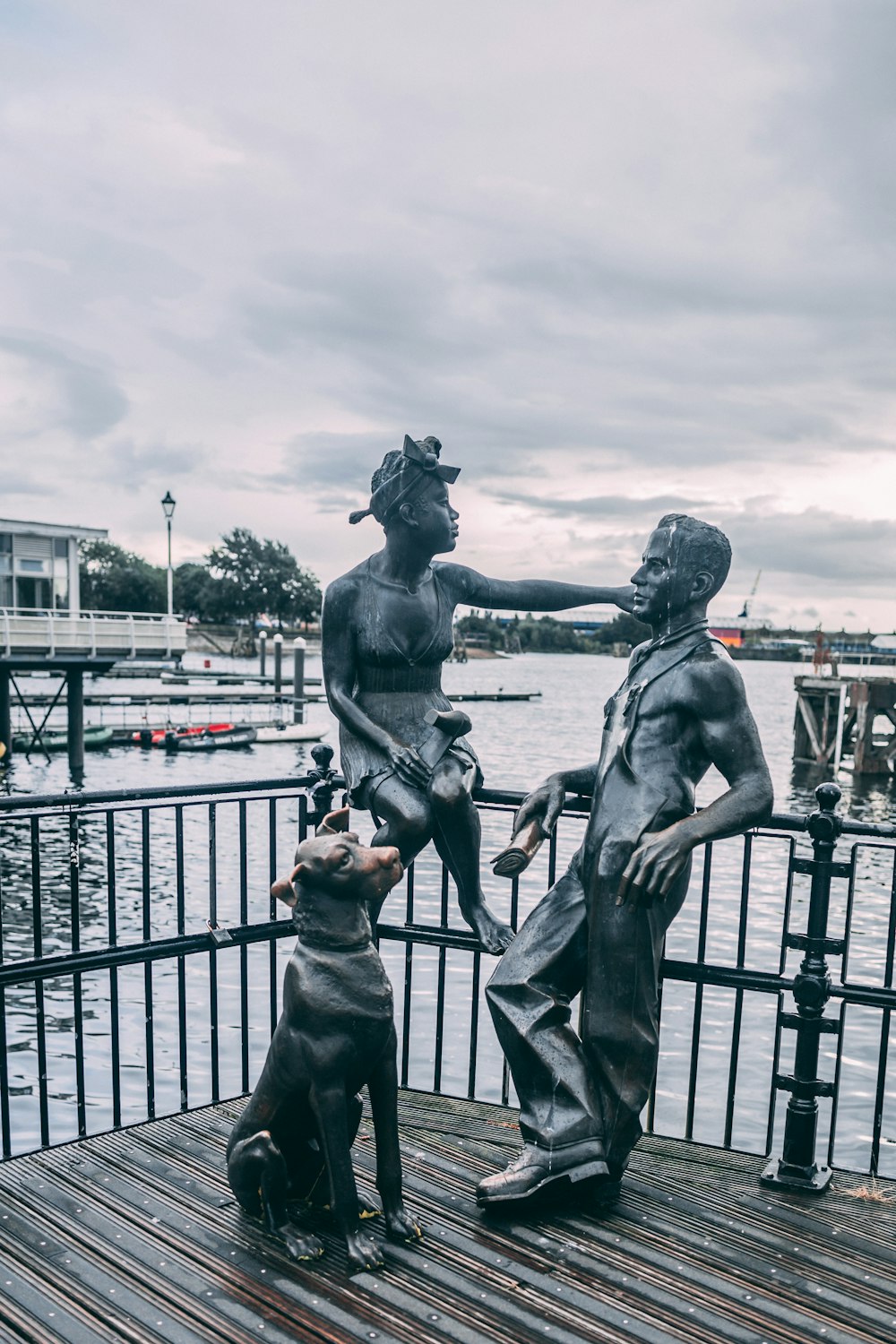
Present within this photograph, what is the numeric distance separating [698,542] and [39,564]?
37427 millimetres

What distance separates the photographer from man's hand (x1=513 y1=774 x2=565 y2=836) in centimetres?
429

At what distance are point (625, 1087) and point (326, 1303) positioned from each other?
4.27 feet

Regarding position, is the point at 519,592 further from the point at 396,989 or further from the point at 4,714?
the point at 4,714

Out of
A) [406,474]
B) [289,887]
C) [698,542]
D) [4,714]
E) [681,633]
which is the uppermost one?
[406,474]

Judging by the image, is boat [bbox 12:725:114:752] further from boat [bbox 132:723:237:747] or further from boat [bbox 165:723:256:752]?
boat [bbox 165:723:256:752]

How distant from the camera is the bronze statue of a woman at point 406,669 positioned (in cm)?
448

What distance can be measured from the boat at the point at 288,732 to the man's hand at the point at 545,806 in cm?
3396

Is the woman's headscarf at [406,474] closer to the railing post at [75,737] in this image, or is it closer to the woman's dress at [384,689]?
the woman's dress at [384,689]

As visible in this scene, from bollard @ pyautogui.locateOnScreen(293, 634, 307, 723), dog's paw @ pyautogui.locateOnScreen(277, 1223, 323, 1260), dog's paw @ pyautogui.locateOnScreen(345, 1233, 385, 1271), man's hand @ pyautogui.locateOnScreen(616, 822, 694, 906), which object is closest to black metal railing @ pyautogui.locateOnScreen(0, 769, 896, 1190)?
man's hand @ pyautogui.locateOnScreen(616, 822, 694, 906)

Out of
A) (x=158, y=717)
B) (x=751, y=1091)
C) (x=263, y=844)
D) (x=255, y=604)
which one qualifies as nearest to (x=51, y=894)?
(x=263, y=844)

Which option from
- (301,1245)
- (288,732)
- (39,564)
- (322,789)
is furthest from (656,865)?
(39,564)

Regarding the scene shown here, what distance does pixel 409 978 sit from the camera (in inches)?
215

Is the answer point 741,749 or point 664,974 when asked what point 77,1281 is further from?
point 741,749

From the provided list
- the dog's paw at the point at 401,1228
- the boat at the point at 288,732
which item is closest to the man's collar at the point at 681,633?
Answer: the dog's paw at the point at 401,1228
